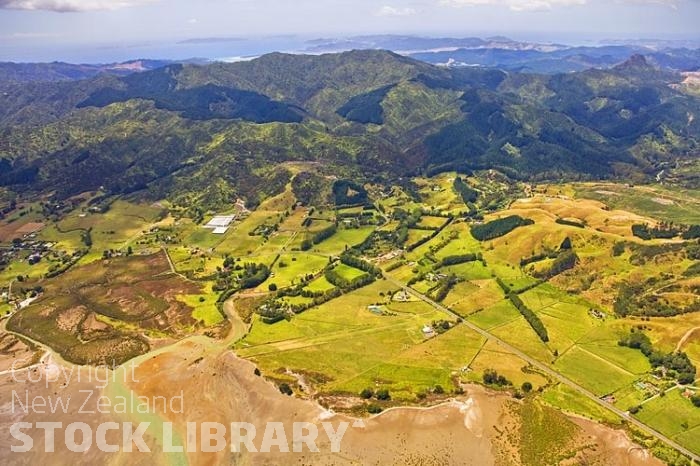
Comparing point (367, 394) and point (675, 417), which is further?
point (367, 394)

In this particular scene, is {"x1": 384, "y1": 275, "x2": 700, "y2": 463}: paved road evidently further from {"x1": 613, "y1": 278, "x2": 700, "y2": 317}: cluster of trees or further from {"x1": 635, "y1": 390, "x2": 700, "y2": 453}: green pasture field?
{"x1": 613, "y1": 278, "x2": 700, "y2": 317}: cluster of trees

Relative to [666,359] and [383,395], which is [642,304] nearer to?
[666,359]

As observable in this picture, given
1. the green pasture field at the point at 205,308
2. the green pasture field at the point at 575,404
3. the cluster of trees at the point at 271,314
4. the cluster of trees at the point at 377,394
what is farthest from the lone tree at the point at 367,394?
the green pasture field at the point at 205,308

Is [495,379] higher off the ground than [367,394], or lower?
lower

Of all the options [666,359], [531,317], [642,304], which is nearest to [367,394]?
[531,317]

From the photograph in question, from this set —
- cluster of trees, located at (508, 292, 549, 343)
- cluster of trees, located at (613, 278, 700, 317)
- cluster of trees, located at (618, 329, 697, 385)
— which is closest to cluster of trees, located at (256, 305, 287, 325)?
cluster of trees, located at (508, 292, 549, 343)

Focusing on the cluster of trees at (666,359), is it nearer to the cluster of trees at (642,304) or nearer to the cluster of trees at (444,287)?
the cluster of trees at (642,304)
